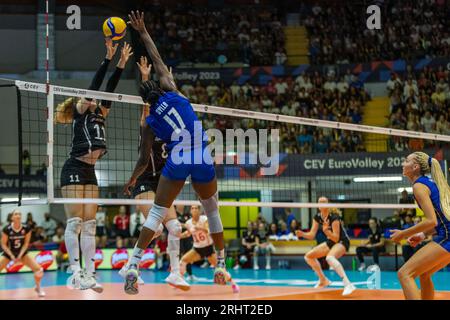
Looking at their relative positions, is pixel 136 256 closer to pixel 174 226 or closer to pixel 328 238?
pixel 174 226

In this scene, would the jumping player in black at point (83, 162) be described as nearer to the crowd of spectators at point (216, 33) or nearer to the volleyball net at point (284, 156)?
the volleyball net at point (284, 156)

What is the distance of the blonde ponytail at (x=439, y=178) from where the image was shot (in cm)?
752

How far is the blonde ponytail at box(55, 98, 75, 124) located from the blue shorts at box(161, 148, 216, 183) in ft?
8.31

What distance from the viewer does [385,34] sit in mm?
28578

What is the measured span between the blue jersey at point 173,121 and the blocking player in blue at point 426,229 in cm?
247

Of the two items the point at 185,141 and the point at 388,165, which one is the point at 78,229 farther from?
the point at 388,165

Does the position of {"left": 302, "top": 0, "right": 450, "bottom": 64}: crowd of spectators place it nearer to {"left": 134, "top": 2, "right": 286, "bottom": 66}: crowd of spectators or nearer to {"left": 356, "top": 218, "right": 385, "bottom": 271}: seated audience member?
{"left": 134, "top": 2, "right": 286, "bottom": 66}: crowd of spectators

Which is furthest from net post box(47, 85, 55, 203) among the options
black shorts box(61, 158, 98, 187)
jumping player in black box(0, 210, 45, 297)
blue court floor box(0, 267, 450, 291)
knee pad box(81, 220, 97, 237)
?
blue court floor box(0, 267, 450, 291)

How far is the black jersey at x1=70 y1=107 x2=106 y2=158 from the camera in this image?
8.91 m

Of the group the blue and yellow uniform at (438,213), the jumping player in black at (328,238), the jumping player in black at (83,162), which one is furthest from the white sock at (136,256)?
the jumping player in black at (328,238)

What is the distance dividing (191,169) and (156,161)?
142 inches

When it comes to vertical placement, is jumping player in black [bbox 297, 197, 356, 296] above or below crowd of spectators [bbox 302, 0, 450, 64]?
below

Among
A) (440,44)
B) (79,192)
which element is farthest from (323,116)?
(79,192)
